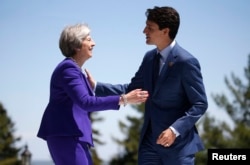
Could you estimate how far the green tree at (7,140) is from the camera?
114 feet

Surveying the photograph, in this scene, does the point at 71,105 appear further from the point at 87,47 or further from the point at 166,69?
the point at 166,69

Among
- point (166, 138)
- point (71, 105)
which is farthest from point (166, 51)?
point (71, 105)

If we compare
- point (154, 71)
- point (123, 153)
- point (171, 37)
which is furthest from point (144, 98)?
point (123, 153)

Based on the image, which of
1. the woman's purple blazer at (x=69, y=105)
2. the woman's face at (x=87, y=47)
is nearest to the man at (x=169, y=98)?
the woman's purple blazer at (x=69, y=105)

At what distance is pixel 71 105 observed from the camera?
3594 millimetres

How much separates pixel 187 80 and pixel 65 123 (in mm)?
906

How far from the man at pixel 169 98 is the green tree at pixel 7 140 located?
3123 cm

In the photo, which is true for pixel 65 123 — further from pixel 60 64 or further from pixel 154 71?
pixel 154 71

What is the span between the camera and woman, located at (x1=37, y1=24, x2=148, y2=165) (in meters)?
3.51

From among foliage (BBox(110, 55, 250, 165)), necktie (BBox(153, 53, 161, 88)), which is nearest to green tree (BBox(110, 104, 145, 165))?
foliage (BBox(110, 55, 250, 165))

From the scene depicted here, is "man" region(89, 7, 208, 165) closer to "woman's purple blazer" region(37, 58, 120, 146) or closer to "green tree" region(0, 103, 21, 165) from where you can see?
"woman's purple blazer" region(37, 58, 120, 146)

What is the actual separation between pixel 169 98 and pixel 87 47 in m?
0.71

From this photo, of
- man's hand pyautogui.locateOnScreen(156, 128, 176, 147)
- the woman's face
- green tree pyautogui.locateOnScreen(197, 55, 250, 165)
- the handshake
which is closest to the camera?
man's hand pyautogui.locateOnScreen(156, 128, 176, 147)

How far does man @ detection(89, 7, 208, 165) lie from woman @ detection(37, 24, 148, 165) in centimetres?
17
